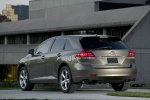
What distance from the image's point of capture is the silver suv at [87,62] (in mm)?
15984

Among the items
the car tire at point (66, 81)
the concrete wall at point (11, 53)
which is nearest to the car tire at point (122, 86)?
the car tire at point (66, 81)

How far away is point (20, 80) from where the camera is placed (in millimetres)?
18812

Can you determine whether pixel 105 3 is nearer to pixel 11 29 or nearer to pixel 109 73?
pixel 11 29

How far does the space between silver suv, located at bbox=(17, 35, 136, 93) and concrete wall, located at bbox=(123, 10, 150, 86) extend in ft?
54.4

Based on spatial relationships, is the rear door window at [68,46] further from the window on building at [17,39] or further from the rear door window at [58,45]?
the window on building at [17,39]

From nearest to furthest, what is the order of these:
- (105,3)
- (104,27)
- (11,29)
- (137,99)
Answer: (137,99)
(104,27)
(105,3)
(11,29)

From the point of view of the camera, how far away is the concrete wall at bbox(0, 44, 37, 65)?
49.5 meters

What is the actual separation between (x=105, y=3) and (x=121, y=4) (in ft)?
7.83

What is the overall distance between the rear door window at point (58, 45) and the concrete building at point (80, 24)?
16947mm

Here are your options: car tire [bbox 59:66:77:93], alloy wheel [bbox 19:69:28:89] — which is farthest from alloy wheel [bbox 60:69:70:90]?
alloy wheel [bbox 19:69:28:89]

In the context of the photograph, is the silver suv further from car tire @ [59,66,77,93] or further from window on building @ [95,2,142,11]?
window on building @ [95,2,142,11]

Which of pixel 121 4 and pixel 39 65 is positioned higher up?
pixel 121 4

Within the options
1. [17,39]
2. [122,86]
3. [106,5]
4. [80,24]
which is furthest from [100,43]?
[17,39]

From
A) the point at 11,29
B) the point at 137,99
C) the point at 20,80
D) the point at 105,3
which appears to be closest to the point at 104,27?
the point at 105,3
